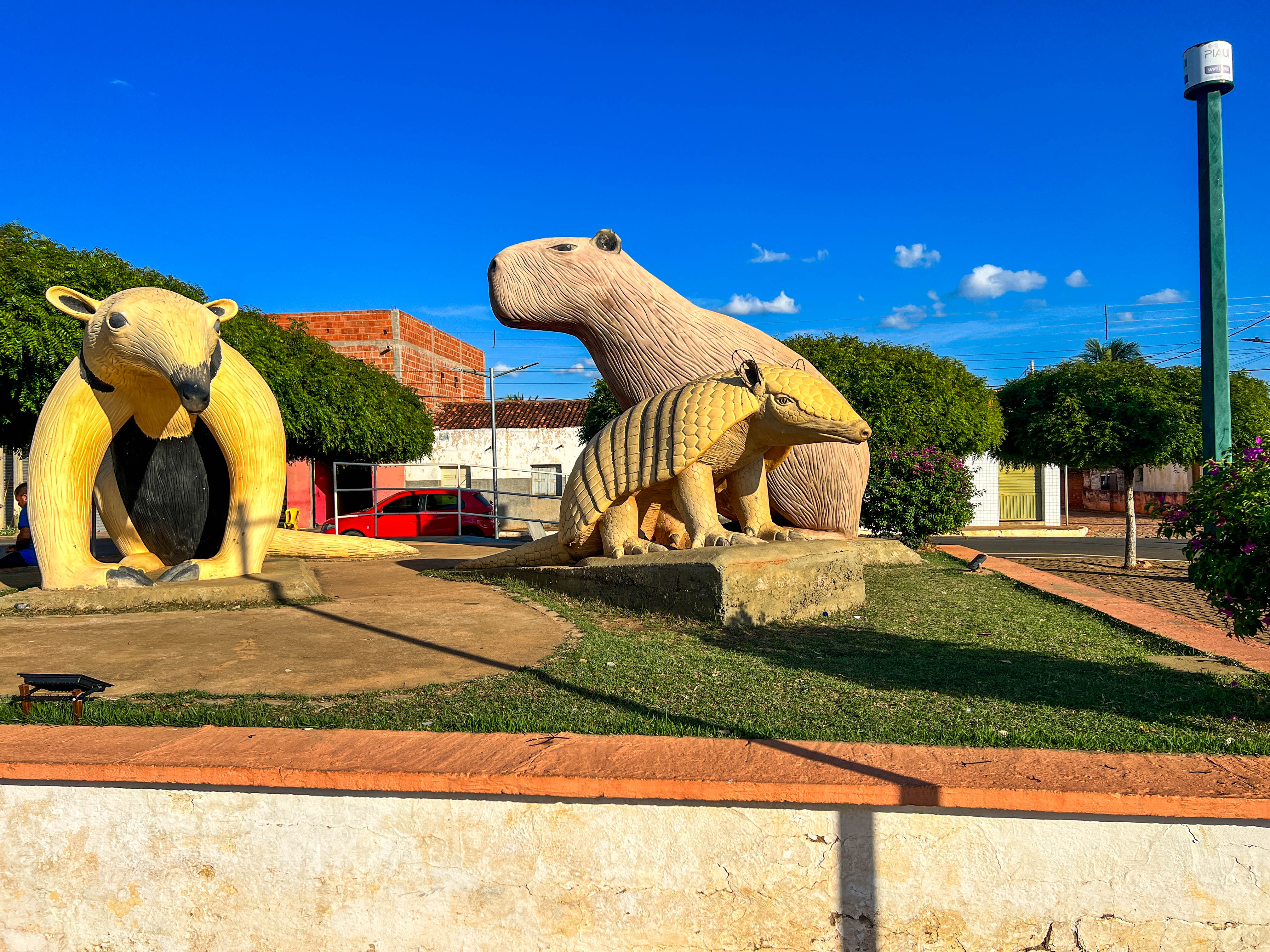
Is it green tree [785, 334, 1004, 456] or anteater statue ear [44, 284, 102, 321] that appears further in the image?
green tree [785, 334, 1004, 456]

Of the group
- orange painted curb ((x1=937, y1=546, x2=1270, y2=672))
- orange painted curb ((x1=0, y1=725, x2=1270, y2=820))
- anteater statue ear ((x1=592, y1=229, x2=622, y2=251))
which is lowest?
orange painted curb ((x1=937, y1=546, x2=1270, y2=672))

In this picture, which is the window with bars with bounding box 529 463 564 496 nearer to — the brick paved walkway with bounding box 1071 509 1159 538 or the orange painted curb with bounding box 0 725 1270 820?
the brick paved walkway with bounding box 1071 509 1159 538

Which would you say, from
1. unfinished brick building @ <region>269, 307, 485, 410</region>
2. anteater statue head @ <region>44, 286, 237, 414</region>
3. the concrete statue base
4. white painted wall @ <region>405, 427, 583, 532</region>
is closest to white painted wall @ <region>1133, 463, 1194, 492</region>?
white painted wall @ <region>405, 427, 583, 532</region>

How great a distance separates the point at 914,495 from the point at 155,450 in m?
8.96

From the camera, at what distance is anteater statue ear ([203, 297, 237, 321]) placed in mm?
5906

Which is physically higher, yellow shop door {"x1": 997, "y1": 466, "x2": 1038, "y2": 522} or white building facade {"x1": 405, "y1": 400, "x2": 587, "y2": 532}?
white building facade {"x1": 405, "y1": 400, "x2": 587, "y2": 532}

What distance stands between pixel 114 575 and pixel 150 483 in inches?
30.2

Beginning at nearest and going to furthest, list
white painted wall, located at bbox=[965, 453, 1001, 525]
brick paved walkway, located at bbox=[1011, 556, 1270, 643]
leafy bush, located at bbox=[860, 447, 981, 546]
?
brick paved walkway, located at bbox=[1011, 556, 1270, 643] → leafy bush, located at bbox=[860, 447, 981, 546] → white painted wall, located at bbox=[965, 453, 1001, 525]

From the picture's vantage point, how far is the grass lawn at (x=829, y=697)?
312 cm

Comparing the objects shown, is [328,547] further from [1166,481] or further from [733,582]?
[1166,481]

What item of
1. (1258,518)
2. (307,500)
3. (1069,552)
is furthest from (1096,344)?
(1258,518)

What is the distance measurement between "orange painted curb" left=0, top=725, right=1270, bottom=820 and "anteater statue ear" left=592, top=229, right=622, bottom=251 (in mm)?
5808

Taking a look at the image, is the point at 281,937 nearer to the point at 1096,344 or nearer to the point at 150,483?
the point at 150,483

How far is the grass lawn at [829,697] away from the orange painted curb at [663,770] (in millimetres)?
254
